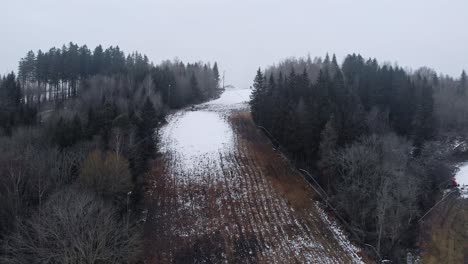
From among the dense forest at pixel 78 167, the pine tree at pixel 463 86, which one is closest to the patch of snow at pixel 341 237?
the dense forest at pixel 78 167

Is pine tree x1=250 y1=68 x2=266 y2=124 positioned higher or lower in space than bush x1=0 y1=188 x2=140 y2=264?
higher

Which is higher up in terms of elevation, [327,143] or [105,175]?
[327,143]

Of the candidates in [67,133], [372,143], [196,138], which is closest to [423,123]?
[372,143]

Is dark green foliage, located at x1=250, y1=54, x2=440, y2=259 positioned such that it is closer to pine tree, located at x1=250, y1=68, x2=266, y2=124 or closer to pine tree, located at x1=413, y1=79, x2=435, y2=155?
pine tree, located at x1=413, y1=79, x2=435, y2=155

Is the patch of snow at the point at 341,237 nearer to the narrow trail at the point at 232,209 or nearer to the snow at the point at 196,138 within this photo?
the narrow trail at the point at 232,209

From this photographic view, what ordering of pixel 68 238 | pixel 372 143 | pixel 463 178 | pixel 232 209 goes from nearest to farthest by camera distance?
pixel 68 238 → pixel 232 209 → pixel 372 143 → pixel 463 178

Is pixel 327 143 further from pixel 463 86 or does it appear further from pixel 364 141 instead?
pixel 463 86

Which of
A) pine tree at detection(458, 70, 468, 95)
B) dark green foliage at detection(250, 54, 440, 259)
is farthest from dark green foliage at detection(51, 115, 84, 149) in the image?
pine tree at detection(458, 70, 468, 95)
